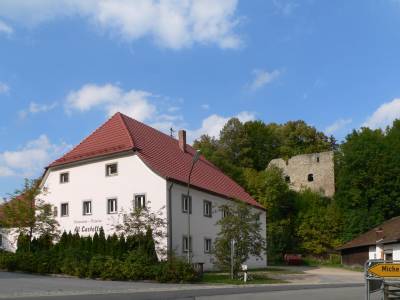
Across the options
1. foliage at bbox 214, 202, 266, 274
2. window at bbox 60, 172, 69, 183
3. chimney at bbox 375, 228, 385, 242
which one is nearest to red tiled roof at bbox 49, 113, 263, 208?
window at bbox 60, 172, 69, 183

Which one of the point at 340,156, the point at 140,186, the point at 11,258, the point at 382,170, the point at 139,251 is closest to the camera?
the point at 139,251

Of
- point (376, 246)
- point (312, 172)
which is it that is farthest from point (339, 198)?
point (376, 246)

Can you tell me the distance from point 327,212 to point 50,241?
33.1 m

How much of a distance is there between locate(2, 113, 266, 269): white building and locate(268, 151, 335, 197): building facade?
29.3 m

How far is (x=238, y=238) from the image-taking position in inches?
1228

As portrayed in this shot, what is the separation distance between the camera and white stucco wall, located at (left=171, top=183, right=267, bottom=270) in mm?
34750

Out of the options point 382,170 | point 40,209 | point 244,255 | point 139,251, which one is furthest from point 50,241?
point 382,170

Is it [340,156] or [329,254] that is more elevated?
[340,156]

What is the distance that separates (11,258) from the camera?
107ft

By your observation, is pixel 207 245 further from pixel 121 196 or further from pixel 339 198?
pixel 339 198

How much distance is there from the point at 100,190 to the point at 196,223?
6800mm

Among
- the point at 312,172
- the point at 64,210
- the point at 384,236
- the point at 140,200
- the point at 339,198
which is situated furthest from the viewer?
the point at 312,172

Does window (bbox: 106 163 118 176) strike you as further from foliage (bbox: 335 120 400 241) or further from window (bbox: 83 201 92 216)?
foliage (bbox: 335 120 400 241)

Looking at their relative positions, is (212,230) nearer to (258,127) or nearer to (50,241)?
(50,241)
